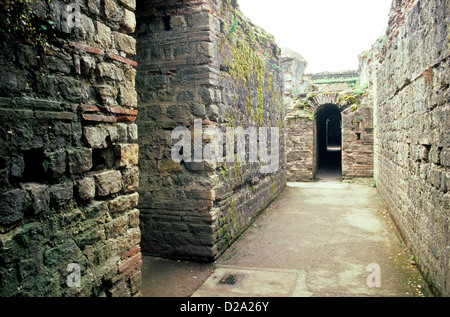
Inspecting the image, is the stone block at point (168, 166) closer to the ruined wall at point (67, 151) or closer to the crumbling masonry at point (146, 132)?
the crumbling masonry at point (146, 132)

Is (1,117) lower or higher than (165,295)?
higher

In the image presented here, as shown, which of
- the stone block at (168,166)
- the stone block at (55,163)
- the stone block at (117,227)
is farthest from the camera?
the stone block at (168,166)

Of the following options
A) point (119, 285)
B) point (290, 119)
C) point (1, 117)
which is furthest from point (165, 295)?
point (290, 119)

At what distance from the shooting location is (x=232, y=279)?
4.15m

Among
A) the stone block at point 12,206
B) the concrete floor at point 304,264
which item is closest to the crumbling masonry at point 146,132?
the stone block at point 12,206

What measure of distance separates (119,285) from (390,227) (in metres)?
5.49

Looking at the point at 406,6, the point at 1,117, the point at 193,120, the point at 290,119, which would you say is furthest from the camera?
the point at 290,119

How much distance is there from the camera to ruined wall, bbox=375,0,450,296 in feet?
11.3

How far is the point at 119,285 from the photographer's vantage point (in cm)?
277

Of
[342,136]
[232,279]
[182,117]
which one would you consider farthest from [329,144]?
[232,279]

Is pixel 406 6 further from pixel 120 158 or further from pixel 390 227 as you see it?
pixel 120 158

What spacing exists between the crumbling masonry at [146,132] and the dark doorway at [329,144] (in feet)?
20.1

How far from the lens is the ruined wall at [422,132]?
344 centimetres

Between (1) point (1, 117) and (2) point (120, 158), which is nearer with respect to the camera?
(1) point (1, 117)
